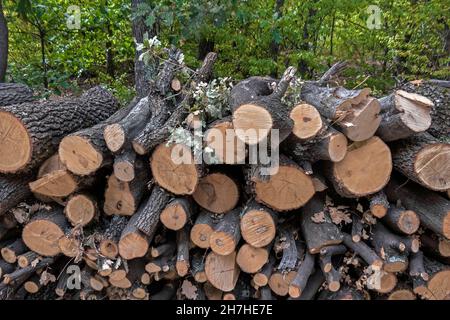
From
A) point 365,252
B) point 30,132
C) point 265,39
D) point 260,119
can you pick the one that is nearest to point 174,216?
point 260,119

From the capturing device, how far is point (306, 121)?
2.07m

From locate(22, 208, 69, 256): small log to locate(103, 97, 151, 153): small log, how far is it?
0.63m

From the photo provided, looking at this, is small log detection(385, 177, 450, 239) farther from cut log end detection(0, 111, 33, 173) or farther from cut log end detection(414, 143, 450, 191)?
cut log end detection(0, 111, 33, 173)

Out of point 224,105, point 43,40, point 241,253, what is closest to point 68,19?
point 43,40

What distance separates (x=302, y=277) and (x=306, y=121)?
2.90 feet

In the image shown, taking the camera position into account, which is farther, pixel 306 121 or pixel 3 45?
pixel 3 45

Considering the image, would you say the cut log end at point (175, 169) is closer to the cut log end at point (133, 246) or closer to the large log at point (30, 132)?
the cut log end at point (133, 246)

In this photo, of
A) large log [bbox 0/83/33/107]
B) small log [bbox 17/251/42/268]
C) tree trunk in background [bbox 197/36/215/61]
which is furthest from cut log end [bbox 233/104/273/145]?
tree trunk in background [bbox 197/36/215/61]

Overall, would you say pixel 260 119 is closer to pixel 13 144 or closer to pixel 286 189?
pixel 286 189

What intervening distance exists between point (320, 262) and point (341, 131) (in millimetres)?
790

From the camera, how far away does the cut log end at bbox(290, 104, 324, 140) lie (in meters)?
2.05

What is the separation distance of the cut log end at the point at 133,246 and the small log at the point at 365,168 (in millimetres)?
1197

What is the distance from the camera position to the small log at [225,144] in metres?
2.05

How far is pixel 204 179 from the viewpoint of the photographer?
2.33 metres
